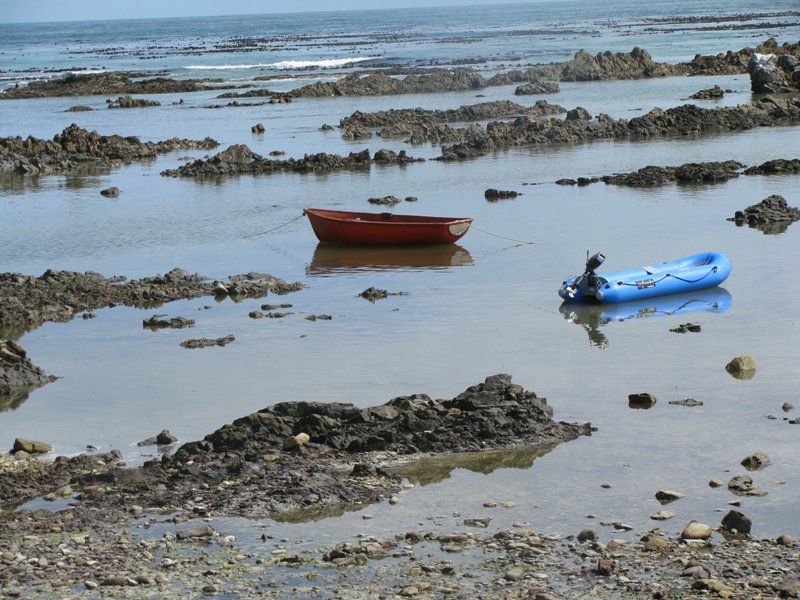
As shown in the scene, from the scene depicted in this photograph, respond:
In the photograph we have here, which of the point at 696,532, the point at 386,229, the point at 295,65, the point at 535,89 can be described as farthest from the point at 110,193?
the point at 295,65

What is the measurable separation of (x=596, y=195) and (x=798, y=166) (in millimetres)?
6062

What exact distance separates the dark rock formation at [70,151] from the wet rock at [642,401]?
3085 cm

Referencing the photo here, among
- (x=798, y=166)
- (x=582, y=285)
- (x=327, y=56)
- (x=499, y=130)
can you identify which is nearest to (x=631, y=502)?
(x=582, y=285)

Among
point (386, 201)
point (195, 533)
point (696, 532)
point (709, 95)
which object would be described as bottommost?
point (386, 201)

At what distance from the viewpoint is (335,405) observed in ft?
46.6

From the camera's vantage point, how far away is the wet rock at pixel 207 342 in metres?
19.0

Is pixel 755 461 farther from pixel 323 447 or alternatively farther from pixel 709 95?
pixel 709 95

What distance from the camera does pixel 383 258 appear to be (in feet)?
83.3

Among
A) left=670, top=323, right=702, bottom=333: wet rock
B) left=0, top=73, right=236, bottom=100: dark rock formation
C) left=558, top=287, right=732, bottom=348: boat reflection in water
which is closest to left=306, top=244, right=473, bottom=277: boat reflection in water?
left=558, top=287, right=732, bottom=348: boat reflection in water

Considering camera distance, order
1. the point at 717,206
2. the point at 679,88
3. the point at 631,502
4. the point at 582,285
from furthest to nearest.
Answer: the point at 679,88 < the point at 717,206 < the point at 582,285 < the point at 631,502

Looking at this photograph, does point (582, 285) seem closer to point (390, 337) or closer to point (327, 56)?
point (390, 337)

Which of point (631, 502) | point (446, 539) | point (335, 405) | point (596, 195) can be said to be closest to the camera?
point (446, 539)

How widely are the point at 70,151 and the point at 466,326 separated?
2835 cm

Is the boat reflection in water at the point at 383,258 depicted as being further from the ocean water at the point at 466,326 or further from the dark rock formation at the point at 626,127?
the dark rock formation at the point at 626,127
